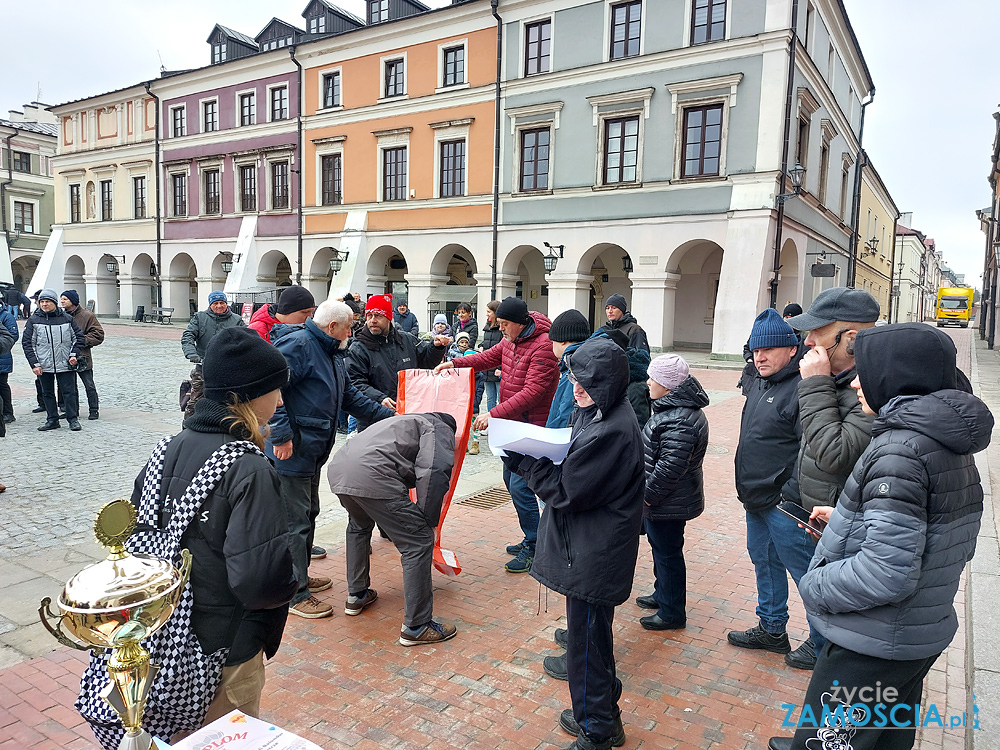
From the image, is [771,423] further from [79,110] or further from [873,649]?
[79,110]

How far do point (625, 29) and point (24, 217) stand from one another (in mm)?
46223

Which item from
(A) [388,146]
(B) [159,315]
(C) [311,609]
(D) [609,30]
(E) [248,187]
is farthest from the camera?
(B) [159,315]

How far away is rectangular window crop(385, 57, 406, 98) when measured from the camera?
88.5ft

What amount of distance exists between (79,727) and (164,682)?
61.6 inches

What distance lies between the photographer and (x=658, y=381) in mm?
3855

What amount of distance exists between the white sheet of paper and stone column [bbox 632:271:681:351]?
1963 centimetres

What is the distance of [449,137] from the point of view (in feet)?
85.3

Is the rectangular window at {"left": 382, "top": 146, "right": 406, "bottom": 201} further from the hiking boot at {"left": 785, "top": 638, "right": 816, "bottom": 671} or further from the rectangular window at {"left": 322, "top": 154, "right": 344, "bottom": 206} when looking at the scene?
the hiking boot at {"left": 785, "top": 638, "right": 816, "bottom": 671}

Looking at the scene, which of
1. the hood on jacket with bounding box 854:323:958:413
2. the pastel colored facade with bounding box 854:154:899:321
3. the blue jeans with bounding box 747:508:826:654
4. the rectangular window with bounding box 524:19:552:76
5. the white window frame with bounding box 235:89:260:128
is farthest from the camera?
the pastel colored facade with bounding box 854:154:899:321

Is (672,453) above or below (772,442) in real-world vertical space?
below

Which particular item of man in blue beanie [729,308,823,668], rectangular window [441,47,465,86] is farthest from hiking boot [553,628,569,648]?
rectangular window [441,47,465,86]

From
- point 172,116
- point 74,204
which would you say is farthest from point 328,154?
point 74,204

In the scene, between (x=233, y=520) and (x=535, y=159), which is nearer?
(x=233, y=520)

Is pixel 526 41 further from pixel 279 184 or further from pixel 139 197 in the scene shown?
pixel 139 197
